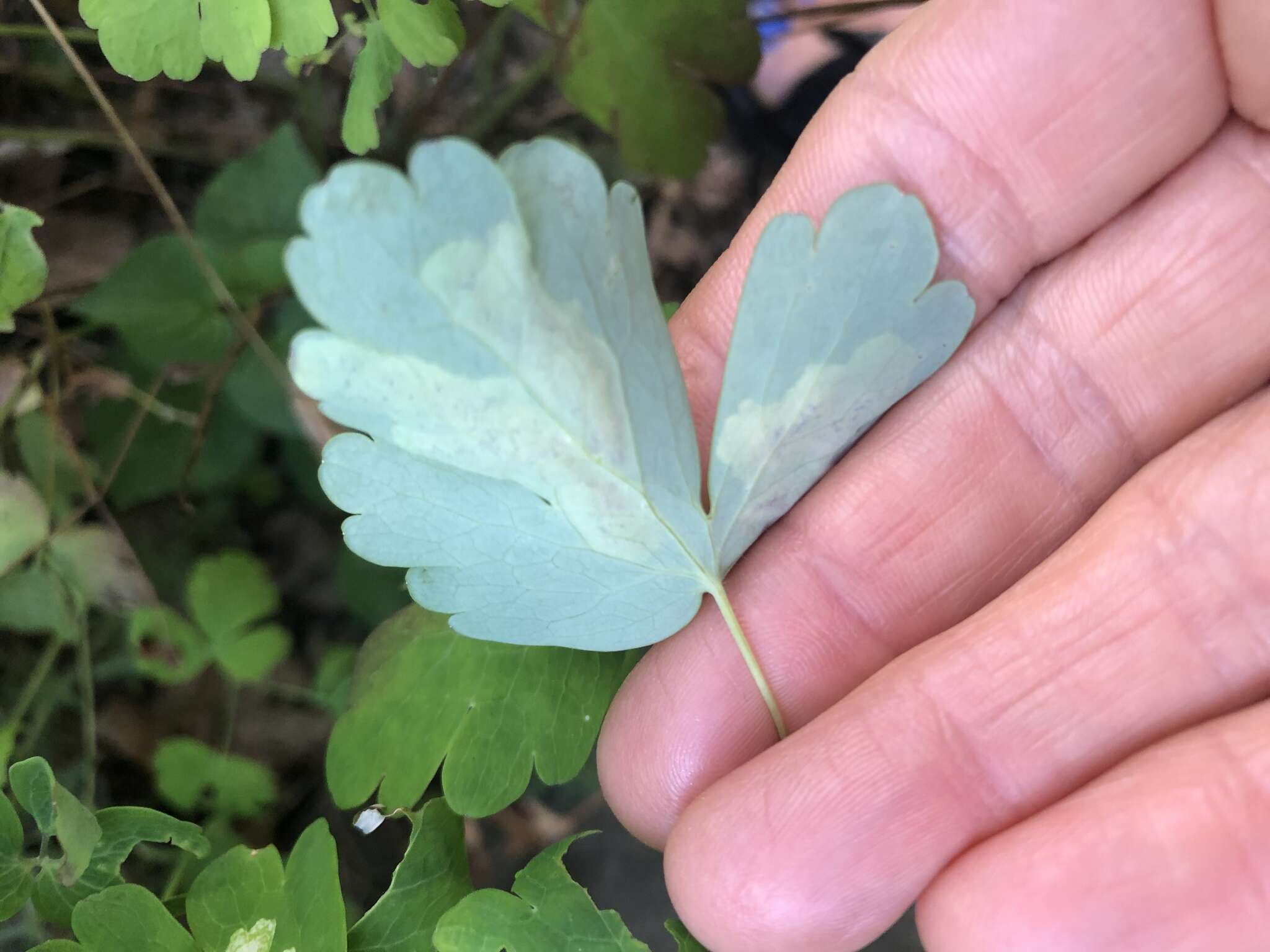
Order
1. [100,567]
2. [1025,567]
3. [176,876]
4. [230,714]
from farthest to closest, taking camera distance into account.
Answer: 1. [230,714]
2. [100,567]
3. [176,876]
4. [1025,567]

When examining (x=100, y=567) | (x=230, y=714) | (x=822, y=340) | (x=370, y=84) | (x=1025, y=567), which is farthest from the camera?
(x=230, y=714)

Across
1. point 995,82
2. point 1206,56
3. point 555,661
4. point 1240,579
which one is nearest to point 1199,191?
point 1206,56

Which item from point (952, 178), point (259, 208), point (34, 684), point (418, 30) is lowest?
point (34, 684)

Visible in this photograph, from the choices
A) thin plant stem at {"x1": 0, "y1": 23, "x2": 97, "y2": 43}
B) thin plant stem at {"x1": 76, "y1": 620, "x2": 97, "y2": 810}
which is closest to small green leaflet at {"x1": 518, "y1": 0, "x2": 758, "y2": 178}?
thin plant stem at {"x1": 0, "y1": 23, "x2": 97, "y2": 43}

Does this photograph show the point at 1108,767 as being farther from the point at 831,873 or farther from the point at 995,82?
the point at 995,82

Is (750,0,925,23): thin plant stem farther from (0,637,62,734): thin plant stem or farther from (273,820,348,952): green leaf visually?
(0,637,62,734): thin plant stem

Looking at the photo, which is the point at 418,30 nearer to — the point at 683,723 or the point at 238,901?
the point at 683,723

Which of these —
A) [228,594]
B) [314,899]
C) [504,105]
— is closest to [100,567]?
[228,594]
